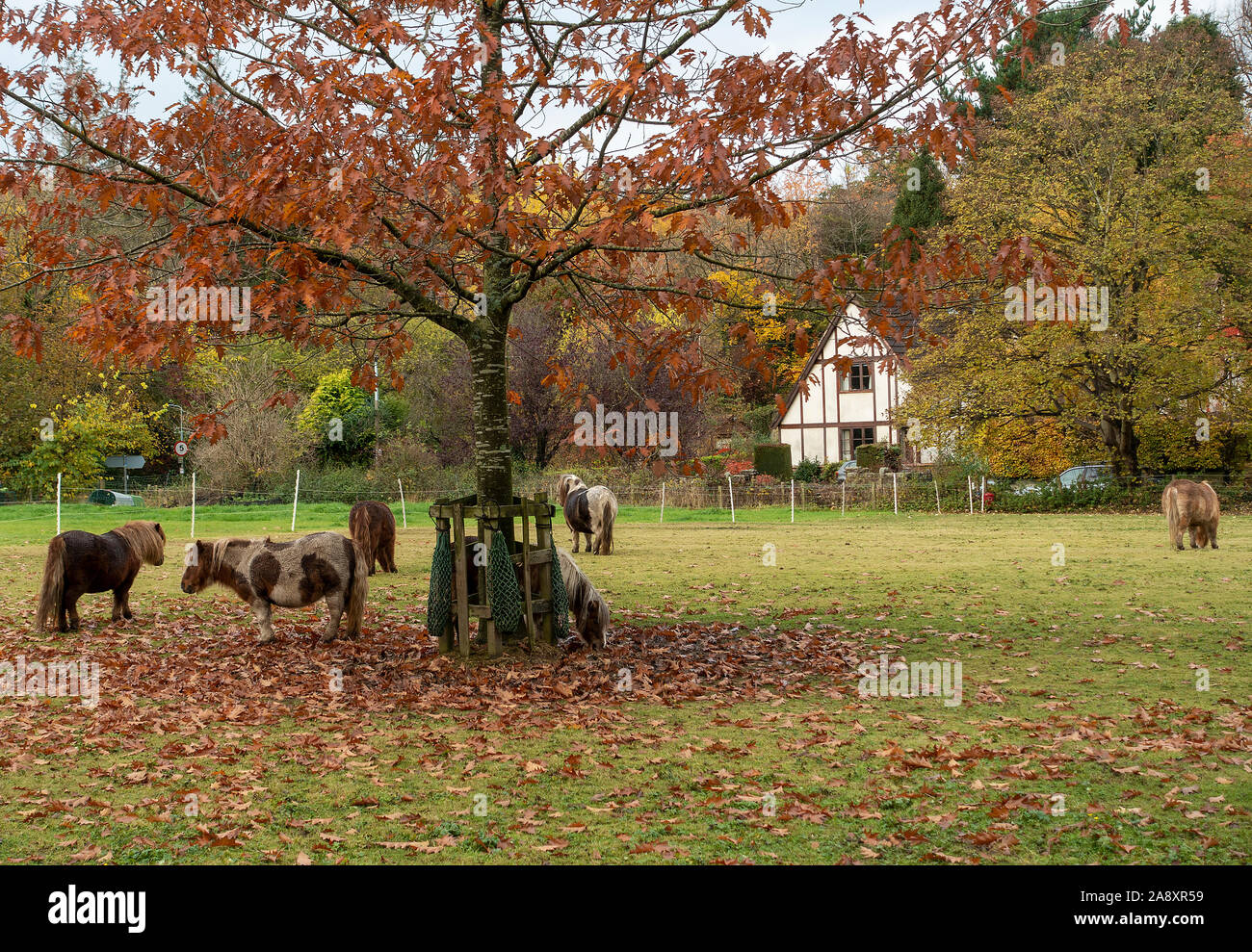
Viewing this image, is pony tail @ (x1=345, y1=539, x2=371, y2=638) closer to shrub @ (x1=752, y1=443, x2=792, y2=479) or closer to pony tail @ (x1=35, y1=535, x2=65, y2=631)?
pony tail @ (x1=35, y1=535, x2=65, y2=631)

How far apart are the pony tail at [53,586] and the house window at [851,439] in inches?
1545

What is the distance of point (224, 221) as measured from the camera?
714 cm

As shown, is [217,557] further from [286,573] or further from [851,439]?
[851,439]

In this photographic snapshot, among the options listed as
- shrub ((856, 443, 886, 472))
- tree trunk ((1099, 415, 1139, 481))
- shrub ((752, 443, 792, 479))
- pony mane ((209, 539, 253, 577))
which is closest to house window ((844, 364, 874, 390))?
shrub ((856, 443, 886, 472))

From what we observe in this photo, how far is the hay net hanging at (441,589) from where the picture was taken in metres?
8.83

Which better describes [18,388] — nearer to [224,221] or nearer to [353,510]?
[353,510]

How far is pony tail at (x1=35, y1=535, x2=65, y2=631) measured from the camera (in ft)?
34.3

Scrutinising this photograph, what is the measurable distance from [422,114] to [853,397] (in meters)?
41.2

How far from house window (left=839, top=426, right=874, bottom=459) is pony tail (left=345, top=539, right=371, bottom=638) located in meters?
38.2

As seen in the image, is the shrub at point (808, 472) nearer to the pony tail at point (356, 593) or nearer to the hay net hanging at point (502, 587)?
the pony tail at point (356, 593)

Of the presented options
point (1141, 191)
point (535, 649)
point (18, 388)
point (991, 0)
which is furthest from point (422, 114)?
point (18, 388)

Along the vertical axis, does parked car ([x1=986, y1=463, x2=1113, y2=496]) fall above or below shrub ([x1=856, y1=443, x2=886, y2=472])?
below

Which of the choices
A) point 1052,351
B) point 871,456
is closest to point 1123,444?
point 1052,351

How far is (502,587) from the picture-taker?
28.6 feet
